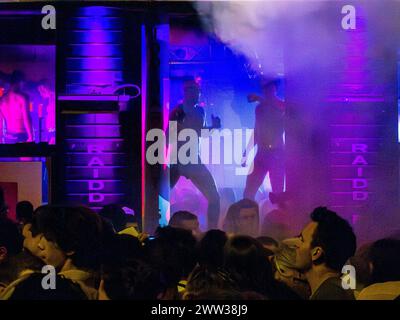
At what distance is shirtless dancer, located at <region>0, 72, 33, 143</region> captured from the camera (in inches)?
93.6

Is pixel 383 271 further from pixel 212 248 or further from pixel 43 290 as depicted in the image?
pixel 43 290

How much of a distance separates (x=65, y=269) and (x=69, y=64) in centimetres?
93

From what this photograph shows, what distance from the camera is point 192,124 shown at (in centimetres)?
239

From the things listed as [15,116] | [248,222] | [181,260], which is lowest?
[181,260]

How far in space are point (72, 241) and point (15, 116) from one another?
2.05 feet

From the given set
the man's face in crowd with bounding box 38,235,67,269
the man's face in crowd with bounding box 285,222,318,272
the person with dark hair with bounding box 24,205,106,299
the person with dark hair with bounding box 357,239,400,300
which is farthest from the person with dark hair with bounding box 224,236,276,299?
the man's face in crowd with bounding box 38,235,67,269

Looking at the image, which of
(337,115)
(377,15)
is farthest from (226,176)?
(377,15)

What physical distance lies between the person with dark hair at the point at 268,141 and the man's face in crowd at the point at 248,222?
0.33ft

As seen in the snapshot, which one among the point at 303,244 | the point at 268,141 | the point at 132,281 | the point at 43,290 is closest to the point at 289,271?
the point at 303,244

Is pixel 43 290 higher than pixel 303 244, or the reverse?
pixel 303 244

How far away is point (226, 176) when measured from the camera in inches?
93.8

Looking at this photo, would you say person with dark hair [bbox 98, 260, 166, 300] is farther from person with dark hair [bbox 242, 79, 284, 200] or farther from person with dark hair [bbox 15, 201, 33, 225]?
person with dark hair [bbox 242, 79, 284, 200]
